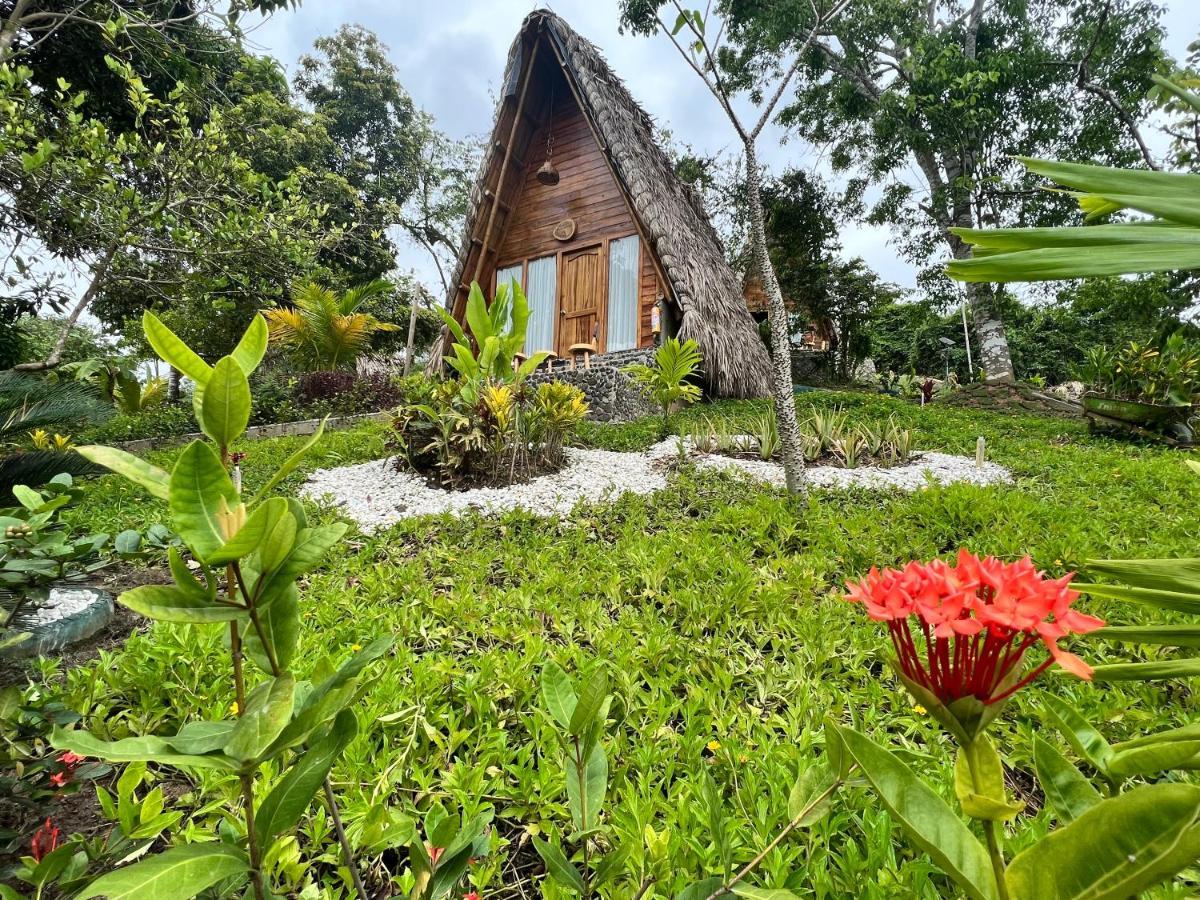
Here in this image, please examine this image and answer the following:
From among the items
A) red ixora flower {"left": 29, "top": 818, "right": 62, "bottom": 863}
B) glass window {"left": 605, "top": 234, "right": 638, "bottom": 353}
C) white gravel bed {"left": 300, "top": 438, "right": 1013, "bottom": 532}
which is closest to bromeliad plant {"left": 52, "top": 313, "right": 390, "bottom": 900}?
red ixora flower {"left": 29, "top": 818, "right": 62, "bottom": 863}

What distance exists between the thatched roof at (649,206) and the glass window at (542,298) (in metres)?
1.21

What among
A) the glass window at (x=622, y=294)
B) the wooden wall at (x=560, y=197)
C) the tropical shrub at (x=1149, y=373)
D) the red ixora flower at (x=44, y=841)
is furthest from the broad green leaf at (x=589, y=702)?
the glass window at (x=622, y=294)

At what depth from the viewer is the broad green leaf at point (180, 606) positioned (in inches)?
21.1

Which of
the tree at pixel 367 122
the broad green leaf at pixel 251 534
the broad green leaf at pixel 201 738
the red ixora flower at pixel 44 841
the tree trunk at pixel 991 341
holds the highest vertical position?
the tree at pixel 367 122

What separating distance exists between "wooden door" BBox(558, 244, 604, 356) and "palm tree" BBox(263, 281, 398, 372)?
4233mm

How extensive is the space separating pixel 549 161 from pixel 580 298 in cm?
259

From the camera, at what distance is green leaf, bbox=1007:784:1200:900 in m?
0.40

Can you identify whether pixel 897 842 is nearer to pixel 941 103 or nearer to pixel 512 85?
pixel 512 85

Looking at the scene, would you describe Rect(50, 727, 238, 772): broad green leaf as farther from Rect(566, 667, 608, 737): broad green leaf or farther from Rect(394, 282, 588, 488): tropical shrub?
Rect(394, 282, 588, 488): tropical shrub

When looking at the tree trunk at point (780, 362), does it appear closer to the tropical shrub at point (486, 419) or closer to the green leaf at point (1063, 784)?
the tropical shrub at point (486, 419)

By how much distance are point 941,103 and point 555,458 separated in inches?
379

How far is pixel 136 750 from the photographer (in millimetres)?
497

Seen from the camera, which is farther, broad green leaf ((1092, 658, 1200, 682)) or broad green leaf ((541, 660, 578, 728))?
broad green leaf ((541, 660, 578, 728))

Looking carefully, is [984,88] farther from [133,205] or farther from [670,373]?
[133,205]
